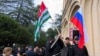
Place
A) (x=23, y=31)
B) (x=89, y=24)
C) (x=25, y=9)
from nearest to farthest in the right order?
1. (x=89, y=24)
2. (x=23, y=31)
3. (x=25, y=9)

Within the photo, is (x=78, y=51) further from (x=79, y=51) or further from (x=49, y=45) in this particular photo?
(x=49, y=45)

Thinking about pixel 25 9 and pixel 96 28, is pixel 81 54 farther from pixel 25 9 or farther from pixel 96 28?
pixel 25 9

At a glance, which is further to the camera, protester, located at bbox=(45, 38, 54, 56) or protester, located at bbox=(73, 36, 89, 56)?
protester, located at bbox=(45, 38, 54, 56)

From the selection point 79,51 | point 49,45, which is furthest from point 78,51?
point 49,45

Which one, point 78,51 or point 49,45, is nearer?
point 78,51

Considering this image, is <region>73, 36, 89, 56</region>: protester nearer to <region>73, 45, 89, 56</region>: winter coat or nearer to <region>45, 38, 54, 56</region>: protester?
<region>73, 45, 89, 56</region>: winter coat

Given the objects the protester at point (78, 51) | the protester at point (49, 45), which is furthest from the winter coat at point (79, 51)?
the protester at point (49, 45)

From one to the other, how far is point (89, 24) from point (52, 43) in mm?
10725

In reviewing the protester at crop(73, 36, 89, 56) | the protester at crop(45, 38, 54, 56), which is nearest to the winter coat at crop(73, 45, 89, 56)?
the protester at crop(73, 36, 89, 56)

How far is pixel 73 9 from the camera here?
32812 millimetres

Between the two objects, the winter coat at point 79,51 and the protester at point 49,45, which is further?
the protester at point 49,45

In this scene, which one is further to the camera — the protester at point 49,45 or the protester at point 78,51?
the protester at point 49,45

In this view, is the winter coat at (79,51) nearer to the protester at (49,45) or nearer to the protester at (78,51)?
the protester at (78,51)

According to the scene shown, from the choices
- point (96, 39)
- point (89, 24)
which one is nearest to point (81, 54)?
point (96, 39)
